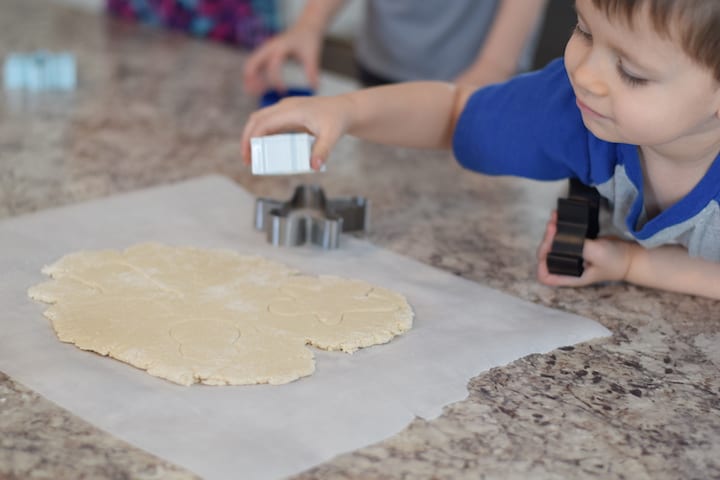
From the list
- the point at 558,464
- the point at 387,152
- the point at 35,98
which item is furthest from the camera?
the point at 35,98

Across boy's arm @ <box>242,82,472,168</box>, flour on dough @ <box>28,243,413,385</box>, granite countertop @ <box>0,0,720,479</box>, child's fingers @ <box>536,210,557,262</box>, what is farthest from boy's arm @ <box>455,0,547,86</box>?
flour on dough @ <box>28,243,413,385</box>

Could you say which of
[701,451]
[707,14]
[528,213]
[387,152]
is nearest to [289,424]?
[701,451]

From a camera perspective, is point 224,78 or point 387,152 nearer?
point 387,152

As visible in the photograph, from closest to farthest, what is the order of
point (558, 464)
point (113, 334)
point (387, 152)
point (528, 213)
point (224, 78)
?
point (558, 464), point (113, 334), point (528, 213), point (387, 152), point (224, 78)

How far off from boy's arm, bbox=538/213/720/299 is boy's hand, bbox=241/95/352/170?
241 millimetres

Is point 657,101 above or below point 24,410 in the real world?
above

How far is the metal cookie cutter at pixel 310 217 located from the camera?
1.02m

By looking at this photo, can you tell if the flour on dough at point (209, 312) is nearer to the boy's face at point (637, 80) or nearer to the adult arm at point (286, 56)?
the boy's face at point (637, 80)

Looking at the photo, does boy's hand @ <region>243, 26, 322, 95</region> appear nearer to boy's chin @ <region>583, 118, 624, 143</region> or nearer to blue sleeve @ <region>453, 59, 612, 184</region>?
blue sleeve @ <region>453, 59, 612, 184</region>

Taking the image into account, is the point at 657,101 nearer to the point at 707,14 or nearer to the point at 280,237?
the point at 707,14

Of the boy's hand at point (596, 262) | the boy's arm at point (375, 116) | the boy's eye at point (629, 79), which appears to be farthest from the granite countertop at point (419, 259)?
the boy's eye at point (629, 79)

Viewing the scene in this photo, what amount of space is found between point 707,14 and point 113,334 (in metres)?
0.53

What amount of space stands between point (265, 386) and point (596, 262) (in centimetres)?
39

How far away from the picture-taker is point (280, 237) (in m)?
1.03
